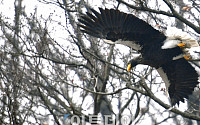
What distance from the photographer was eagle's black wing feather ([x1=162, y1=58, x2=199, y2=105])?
21.0 ft

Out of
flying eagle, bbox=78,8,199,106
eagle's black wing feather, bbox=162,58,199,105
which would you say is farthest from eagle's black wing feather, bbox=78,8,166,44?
eagle's black wing feather, bbox=162,58,199,105

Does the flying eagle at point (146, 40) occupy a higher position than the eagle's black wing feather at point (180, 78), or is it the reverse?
the flying eagle at point (146, 40)

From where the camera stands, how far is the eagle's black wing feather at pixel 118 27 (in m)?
5.69

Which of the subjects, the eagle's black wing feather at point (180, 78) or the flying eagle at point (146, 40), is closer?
the flying eagle at point (146, 40)

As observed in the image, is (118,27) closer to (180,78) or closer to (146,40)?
(146,40)

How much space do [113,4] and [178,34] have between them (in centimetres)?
221

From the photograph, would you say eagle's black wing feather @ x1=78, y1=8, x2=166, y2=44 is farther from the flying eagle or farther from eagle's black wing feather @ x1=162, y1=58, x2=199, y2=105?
eagle's black wing feather @ x1=162, y1=58, x2=199, y2=105

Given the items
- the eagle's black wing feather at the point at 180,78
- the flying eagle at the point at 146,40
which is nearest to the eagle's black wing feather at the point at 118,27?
the flying eagle at the point at 146,40

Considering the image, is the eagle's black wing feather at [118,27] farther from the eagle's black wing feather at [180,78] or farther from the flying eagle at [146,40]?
the eagle's black wing feather at [180,78]

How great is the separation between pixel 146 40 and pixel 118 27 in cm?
50

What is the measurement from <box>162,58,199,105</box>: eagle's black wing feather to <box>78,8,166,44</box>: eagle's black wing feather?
0.66m

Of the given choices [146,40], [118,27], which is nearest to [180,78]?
[146,40]

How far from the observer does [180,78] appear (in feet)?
21.5

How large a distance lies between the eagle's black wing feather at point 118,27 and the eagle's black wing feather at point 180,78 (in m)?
0.66
